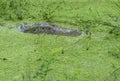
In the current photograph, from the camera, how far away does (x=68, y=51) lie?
2596 millimetres

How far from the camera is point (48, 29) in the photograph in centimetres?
294

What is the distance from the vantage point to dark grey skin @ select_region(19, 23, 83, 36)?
9.55 feet

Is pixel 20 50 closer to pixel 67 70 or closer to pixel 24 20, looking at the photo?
pixel 67 70

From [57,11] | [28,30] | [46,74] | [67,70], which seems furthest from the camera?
[57,11]

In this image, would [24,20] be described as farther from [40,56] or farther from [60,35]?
[40,56]

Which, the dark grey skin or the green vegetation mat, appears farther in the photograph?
the dark grey skin

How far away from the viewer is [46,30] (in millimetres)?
2934

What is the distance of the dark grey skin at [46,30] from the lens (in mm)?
2910

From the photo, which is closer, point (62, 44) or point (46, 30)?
point (62, 44)

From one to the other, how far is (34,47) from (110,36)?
586mm

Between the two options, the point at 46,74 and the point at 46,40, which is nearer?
the point at 46,74

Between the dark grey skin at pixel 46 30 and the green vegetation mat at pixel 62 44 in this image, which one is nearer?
the green vegetation mat at pixel 62 44

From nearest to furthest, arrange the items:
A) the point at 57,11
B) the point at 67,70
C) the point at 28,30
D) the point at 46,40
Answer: the point at 67,70 → the point at 46,40 → the point at 28,30 → the point at 57,11

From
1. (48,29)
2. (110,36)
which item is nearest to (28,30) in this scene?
(48,29)
